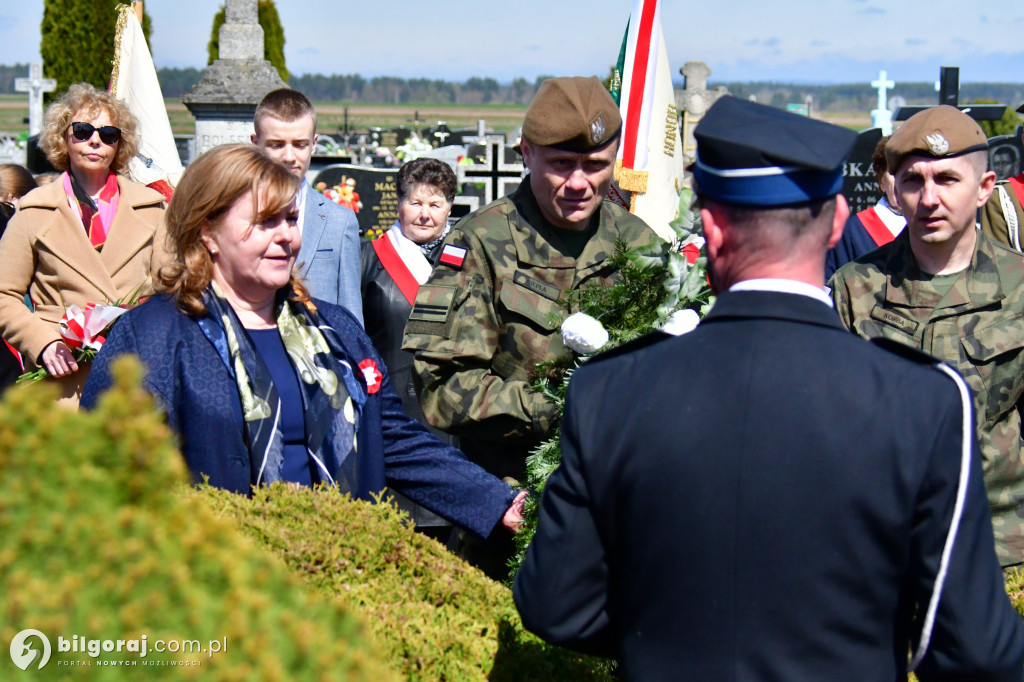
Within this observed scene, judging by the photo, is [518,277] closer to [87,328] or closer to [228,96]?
[87,328]

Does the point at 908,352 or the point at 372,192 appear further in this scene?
the point at 372,192

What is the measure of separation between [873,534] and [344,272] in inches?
130

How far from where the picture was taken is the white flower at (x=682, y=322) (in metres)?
2.53

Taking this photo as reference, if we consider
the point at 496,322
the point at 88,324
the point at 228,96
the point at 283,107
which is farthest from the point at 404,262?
the point at 228,96

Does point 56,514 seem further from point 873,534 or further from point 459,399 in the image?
point 459,399

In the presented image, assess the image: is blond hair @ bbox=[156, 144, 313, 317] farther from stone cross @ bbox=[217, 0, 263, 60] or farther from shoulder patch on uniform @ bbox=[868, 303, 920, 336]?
stone cross @ bbox=[217, 0, 263, 60]

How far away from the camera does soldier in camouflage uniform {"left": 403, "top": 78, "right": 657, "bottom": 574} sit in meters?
3.22

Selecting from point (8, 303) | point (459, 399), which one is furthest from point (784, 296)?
point (8, 303)

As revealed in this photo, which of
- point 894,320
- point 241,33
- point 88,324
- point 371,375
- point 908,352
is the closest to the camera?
point 908,352

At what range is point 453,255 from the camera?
3.41m

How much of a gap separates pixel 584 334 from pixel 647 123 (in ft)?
9.45

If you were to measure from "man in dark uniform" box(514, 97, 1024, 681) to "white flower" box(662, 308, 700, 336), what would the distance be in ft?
2.59

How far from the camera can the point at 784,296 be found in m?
1.66

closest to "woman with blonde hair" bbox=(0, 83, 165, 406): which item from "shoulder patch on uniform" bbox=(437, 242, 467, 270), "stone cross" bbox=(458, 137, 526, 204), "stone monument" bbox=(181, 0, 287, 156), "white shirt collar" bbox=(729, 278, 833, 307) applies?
"shoulder patch on uniform" bbox=(437, 242, 467, 270)
